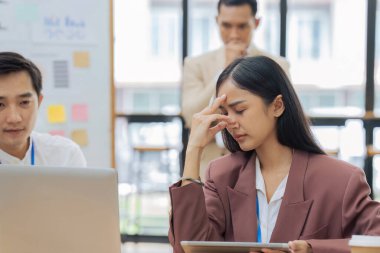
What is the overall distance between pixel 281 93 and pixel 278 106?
4cm

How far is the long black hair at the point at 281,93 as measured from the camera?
206 centimetres

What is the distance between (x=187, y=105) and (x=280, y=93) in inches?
60.9

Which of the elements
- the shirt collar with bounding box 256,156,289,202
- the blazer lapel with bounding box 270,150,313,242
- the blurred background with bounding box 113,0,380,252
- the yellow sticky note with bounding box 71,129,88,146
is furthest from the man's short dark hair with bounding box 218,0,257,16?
the blurred background with bounding box 113,0,380,252

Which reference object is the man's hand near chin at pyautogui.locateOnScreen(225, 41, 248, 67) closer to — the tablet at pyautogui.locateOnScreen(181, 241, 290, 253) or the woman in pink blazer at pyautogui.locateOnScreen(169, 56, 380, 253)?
the woman in pink blazer at pyautogui.locateOnScreen(169, 56, 380, 253)

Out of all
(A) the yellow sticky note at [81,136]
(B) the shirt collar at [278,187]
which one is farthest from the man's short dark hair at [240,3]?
(B) the shirt collar at [278,187]

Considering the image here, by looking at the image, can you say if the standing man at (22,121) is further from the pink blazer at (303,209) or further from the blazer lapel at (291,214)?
the blazer lapel at (291,214)

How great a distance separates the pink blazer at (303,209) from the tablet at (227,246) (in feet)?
1.08

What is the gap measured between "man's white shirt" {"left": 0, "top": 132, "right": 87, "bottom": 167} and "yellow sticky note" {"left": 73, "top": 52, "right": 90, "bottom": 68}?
1681mm

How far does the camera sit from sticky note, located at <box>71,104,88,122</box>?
4.38m

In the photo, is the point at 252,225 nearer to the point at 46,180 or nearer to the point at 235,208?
the point at 235,208

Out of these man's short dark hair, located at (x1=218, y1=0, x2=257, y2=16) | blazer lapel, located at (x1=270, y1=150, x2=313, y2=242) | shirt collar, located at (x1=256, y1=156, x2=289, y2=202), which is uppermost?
man's short dark hair, located at (x1=218, y1=0, x2=257, y2=16)

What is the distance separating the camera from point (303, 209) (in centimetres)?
195

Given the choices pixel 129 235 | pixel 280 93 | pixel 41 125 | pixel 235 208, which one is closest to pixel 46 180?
pixel 235 208

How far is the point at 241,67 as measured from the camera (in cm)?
210
